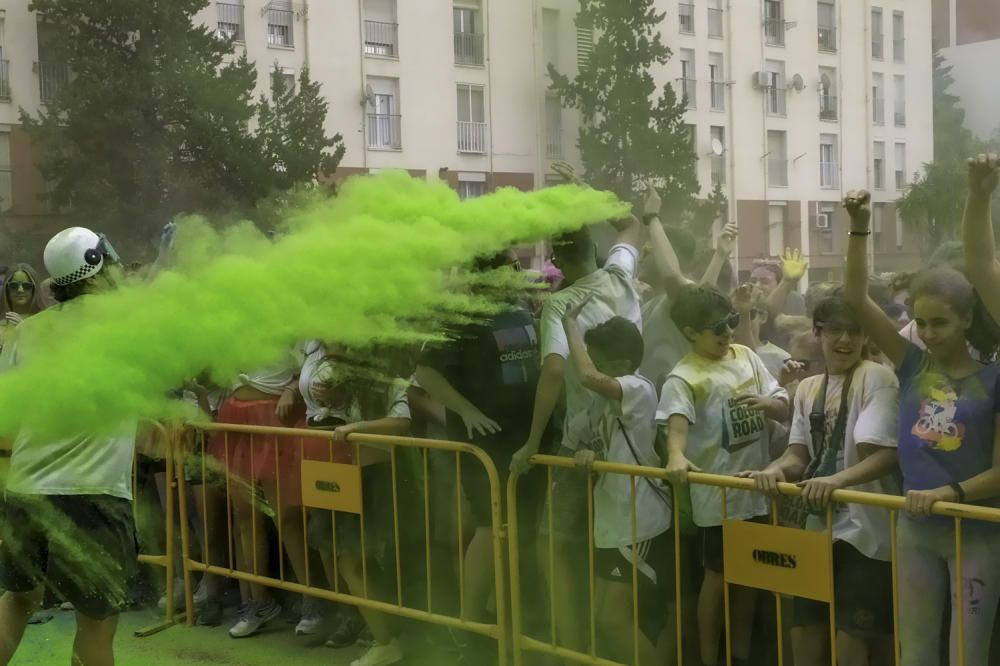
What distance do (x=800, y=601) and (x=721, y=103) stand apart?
1.22 meters

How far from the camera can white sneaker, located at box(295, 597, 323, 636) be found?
12.0ft

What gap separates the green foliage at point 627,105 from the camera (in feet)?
8.33

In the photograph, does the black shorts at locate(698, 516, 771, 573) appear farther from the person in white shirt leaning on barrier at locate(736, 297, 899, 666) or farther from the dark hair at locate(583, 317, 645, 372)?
the dark hair at locate(583, 317, 645, 372)

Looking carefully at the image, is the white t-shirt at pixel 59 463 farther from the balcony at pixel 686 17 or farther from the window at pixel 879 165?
the window at pixel 879 165

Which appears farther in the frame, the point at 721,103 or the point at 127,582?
the point at 127,582

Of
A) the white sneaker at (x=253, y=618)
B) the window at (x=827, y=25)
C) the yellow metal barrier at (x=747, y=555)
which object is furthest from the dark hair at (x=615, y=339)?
the white sneaker at (x=253, y=618)

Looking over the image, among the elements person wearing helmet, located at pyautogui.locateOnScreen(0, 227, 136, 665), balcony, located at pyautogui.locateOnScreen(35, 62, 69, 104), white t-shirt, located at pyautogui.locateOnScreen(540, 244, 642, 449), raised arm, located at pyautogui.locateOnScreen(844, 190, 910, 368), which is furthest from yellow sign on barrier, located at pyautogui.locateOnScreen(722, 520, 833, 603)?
balcony, located at pyautogui.locateOnScreen(35, 62, 69, 104)

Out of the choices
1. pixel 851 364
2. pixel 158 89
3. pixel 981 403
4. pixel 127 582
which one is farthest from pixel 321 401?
pixel 981 403

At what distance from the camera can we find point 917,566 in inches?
92.4

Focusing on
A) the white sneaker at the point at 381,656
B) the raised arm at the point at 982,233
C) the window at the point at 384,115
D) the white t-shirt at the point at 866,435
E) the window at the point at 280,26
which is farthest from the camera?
the white sneaker at the point at 381,656

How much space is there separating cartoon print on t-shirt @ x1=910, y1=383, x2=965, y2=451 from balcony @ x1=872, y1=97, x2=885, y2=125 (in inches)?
25.8

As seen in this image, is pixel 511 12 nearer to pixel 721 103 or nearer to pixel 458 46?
pixel 458 46

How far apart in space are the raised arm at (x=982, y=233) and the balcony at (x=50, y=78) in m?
2.38

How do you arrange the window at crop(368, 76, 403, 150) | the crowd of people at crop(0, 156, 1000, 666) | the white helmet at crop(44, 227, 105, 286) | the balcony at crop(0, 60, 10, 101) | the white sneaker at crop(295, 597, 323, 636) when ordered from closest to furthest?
1. the crowd of people at crop(0, 156, 1000, 666)
2. the white helmet at crop(44, 227, 105, 286)
3. the window at crop(368, 76, 403, 150)
4. the balcony at crop(0, 60, 10, 101)
5. the white sneaker at crop(295, 597, 323, 636)
